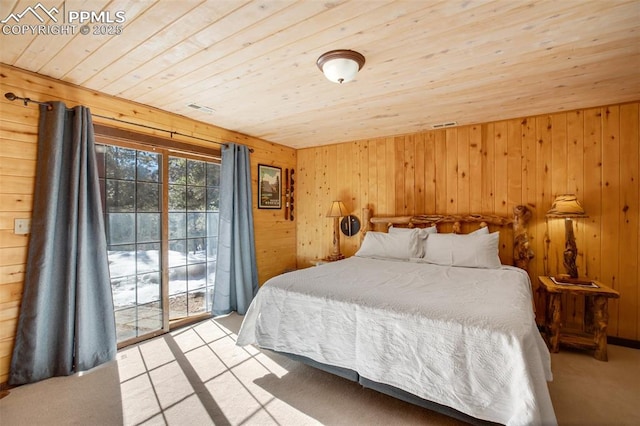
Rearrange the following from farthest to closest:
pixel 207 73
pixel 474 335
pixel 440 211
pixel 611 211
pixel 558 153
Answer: pixel 440 211, pixel 558 153, pixel 611 211, pixel 207 73, pixel 474 335

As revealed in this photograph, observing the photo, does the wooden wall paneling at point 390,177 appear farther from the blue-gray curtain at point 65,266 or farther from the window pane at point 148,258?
the blue-gray curtain at point 65,266

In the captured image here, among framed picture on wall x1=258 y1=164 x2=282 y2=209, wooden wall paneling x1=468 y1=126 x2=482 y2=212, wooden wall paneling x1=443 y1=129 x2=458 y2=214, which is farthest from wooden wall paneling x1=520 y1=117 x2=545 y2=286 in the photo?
framed picture on wall x1=258 y1=164 x2=282 y2=209

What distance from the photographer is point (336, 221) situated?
4398 millimetres

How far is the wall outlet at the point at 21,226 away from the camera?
→ 7.20 feet

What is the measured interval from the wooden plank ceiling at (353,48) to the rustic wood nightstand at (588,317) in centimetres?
170

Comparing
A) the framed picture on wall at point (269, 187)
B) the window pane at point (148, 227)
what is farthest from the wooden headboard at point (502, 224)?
the window pane at point (148, 227)

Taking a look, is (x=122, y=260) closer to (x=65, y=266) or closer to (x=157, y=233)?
(x=157, y=233)

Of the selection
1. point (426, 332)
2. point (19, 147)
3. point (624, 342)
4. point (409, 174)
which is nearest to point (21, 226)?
point (19, 147)

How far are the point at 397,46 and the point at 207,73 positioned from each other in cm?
139

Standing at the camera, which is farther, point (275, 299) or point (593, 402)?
point (275, 299)

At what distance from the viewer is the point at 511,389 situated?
4.72 ft

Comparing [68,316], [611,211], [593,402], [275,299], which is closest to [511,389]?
[593,402]

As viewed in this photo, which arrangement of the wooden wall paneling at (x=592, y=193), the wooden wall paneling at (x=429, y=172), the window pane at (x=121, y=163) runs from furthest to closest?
the wooden wall paneling at (x=429, y=172) < the wooden wall paneling at (x=592, y=193) < the window pane at (x=121, y=163)

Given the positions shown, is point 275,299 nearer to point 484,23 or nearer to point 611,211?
point 484,23
